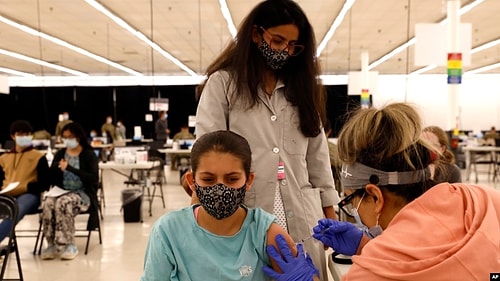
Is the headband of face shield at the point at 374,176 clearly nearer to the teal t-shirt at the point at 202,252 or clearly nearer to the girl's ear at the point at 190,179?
the teal t-shirt at the point at 202,252

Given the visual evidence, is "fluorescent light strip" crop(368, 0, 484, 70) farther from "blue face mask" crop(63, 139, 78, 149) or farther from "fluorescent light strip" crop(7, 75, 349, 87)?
"blue face mask" crop(63, 139, 78, 149)

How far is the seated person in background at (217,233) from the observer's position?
4.86 feet

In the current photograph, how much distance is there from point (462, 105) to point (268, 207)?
1610 centimetres

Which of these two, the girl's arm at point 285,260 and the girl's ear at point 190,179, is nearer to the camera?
the girl's arm at point 285,260

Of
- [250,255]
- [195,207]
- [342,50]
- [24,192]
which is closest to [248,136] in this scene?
[195,207]

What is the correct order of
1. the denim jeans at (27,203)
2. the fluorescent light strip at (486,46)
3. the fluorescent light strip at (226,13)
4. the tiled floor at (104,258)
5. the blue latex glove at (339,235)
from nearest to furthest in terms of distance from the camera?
the blue latex glove at (339,235) < the tiled floor at (104,258) < the denim jeans at (27,203) < the fluorescent light strip at (226,13) < the fluorescent light strip at (486,46)

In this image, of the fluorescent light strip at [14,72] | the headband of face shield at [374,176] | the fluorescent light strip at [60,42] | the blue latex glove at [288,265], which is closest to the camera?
the headband of face shield at [374,176]

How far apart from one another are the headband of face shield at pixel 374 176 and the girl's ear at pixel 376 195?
12 mm

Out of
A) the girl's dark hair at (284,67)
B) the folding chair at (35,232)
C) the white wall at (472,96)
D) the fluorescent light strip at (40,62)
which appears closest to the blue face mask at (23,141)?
the folding chair at (35,232)

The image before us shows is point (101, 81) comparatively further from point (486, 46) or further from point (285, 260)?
point (285, 260)

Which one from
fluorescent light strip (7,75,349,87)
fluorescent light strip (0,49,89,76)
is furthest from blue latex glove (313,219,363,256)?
fluorescent light strip (7,75,349,87)

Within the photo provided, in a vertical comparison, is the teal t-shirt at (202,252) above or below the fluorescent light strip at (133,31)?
below

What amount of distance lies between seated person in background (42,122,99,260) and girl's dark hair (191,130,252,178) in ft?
11.0

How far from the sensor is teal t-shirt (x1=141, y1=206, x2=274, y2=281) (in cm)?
148
